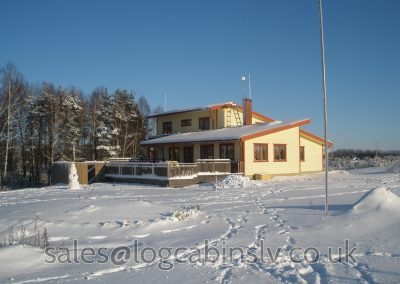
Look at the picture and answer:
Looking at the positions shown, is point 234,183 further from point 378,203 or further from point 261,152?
point 378,203

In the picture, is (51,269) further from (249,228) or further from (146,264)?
(249,228)

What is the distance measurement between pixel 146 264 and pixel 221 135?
68.7 ft

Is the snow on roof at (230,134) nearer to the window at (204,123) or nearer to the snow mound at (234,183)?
the window at (204,123)

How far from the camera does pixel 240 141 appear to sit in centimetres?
2511

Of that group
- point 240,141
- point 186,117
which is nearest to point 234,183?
point 240,141

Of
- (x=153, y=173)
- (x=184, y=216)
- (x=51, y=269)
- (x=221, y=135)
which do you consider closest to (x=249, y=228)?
(x=184, y=216)

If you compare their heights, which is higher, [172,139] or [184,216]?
[172,139]

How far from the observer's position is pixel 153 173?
23.6 meters

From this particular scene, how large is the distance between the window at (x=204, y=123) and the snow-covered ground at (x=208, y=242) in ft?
67.1

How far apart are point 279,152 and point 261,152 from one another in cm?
193

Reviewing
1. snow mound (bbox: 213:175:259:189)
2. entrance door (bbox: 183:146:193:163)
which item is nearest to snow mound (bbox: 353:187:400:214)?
snow mound (bbox: 213:175:259:189)

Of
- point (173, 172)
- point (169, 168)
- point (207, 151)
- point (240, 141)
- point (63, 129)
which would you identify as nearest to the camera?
point (169, 168)

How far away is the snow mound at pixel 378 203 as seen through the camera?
32.2 ft

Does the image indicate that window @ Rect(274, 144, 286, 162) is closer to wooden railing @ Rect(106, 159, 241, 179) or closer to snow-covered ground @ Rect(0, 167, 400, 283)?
wooden railing @ Rect(106, 159, 241, 179)
